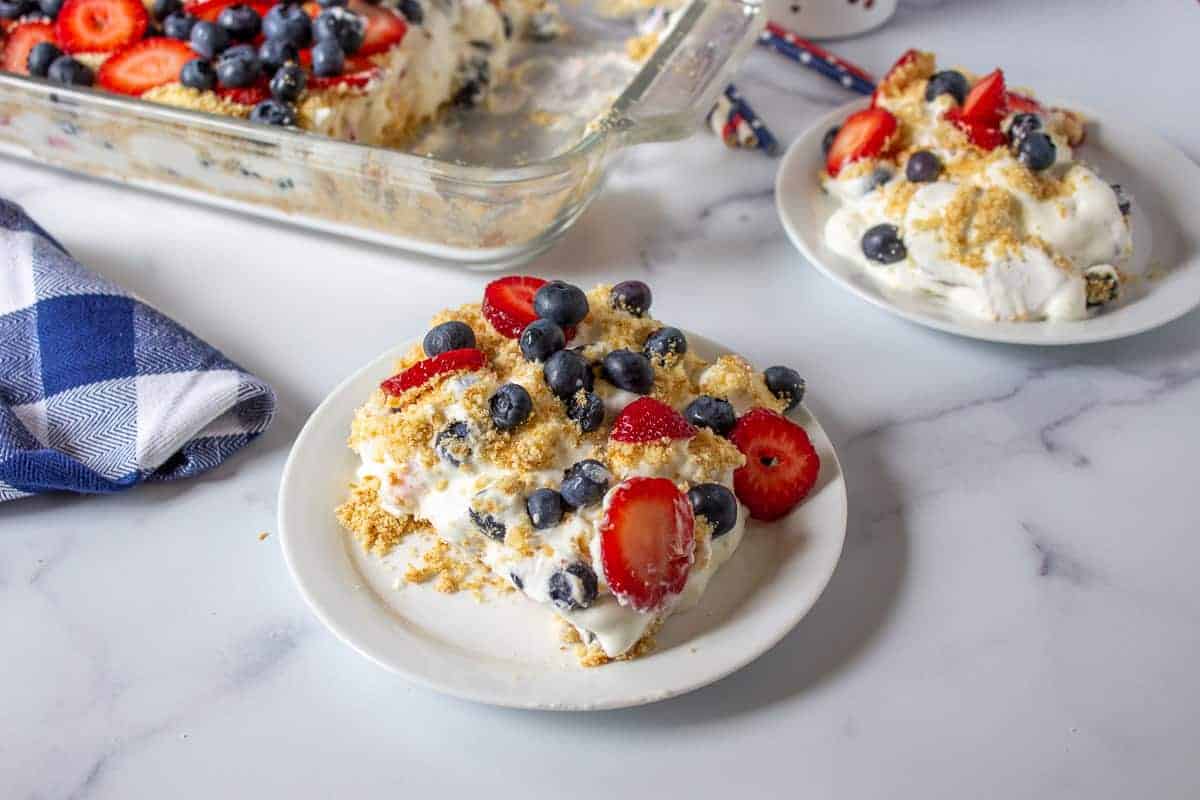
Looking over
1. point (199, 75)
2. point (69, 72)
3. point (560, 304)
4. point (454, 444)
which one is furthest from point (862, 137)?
point (69, 72)

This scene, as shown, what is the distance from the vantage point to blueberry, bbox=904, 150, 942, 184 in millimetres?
1741

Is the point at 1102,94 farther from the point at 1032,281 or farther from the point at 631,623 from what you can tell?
the point at 631,623

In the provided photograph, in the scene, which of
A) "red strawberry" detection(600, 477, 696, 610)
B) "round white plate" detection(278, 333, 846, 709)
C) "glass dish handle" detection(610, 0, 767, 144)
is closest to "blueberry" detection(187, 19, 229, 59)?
"glass dish handle" detection(610, 0, 767, 144)

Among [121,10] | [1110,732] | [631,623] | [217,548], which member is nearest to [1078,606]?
[1110,732]

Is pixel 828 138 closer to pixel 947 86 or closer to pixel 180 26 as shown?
pixel 947 86

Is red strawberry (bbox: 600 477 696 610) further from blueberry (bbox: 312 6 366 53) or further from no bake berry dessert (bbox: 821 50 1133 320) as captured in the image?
blueberry (bbox: 312 6 366 53)

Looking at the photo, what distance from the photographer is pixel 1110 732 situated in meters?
1.21

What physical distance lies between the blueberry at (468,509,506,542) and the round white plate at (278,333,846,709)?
8cm

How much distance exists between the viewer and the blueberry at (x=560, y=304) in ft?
4.58

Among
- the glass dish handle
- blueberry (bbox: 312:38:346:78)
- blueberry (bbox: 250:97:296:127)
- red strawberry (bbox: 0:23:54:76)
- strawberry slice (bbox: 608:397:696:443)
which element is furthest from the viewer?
red strawberry (bbox: 0:23:54:76)

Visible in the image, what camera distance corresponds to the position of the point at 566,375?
1312mm

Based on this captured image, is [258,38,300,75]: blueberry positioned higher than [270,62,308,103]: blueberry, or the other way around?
[258,38,300,75]: blueberry

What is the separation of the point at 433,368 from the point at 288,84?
77 centimetres

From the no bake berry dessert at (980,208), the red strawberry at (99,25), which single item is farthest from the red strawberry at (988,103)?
the red strawberry at (99,25)
